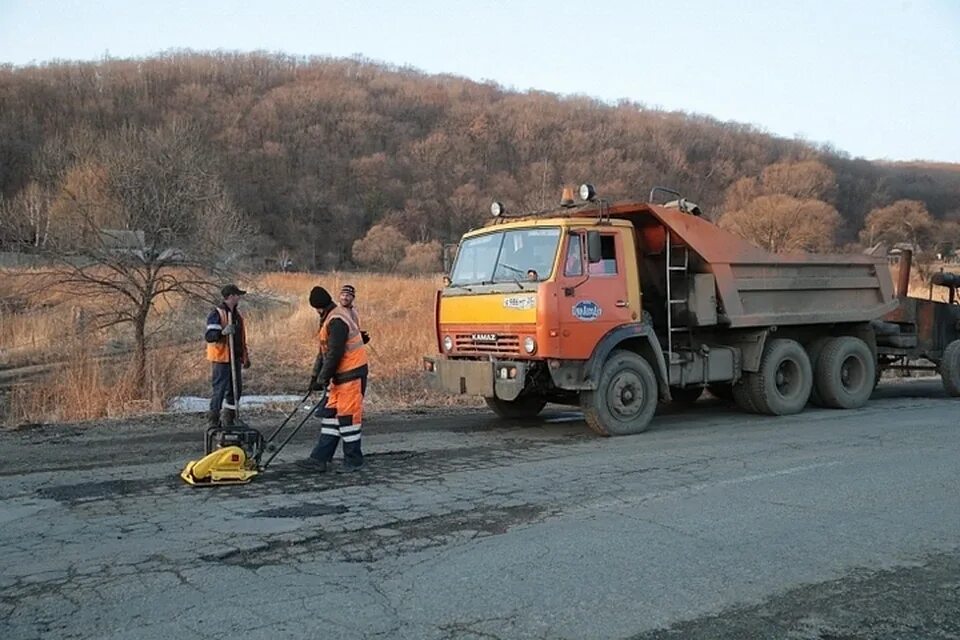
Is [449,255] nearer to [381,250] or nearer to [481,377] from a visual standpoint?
[481,377]

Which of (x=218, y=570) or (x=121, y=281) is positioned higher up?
(x=121, y=281)

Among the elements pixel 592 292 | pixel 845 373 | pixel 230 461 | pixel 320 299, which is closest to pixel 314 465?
pixel 230 461

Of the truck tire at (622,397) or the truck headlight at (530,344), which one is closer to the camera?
the truck headlight at (530,344)

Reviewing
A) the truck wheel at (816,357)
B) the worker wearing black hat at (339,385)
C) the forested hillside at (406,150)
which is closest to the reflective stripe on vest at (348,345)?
the worker wearing black hat at (339,385)

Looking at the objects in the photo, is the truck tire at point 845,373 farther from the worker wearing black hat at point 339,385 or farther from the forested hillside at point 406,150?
the forested hillside at point 406,150

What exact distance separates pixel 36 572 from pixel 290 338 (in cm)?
1477

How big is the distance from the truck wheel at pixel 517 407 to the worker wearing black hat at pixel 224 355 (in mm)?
3290

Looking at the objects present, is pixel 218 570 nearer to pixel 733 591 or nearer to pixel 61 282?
pixel 733 591

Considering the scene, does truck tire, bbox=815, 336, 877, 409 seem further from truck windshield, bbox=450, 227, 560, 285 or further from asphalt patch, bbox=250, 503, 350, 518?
asphalt patch, bbox=250, 503, 350, 518

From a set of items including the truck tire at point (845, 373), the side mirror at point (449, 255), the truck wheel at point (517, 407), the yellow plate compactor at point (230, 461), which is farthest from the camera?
the truck tire at point (845, 373)

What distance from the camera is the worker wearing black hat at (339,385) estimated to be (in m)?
7.48

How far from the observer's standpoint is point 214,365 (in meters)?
9.45

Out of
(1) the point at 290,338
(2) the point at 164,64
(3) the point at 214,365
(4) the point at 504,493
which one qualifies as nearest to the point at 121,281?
(3) the point at 214,365

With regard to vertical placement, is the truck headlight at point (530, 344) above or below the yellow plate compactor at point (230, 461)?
above
